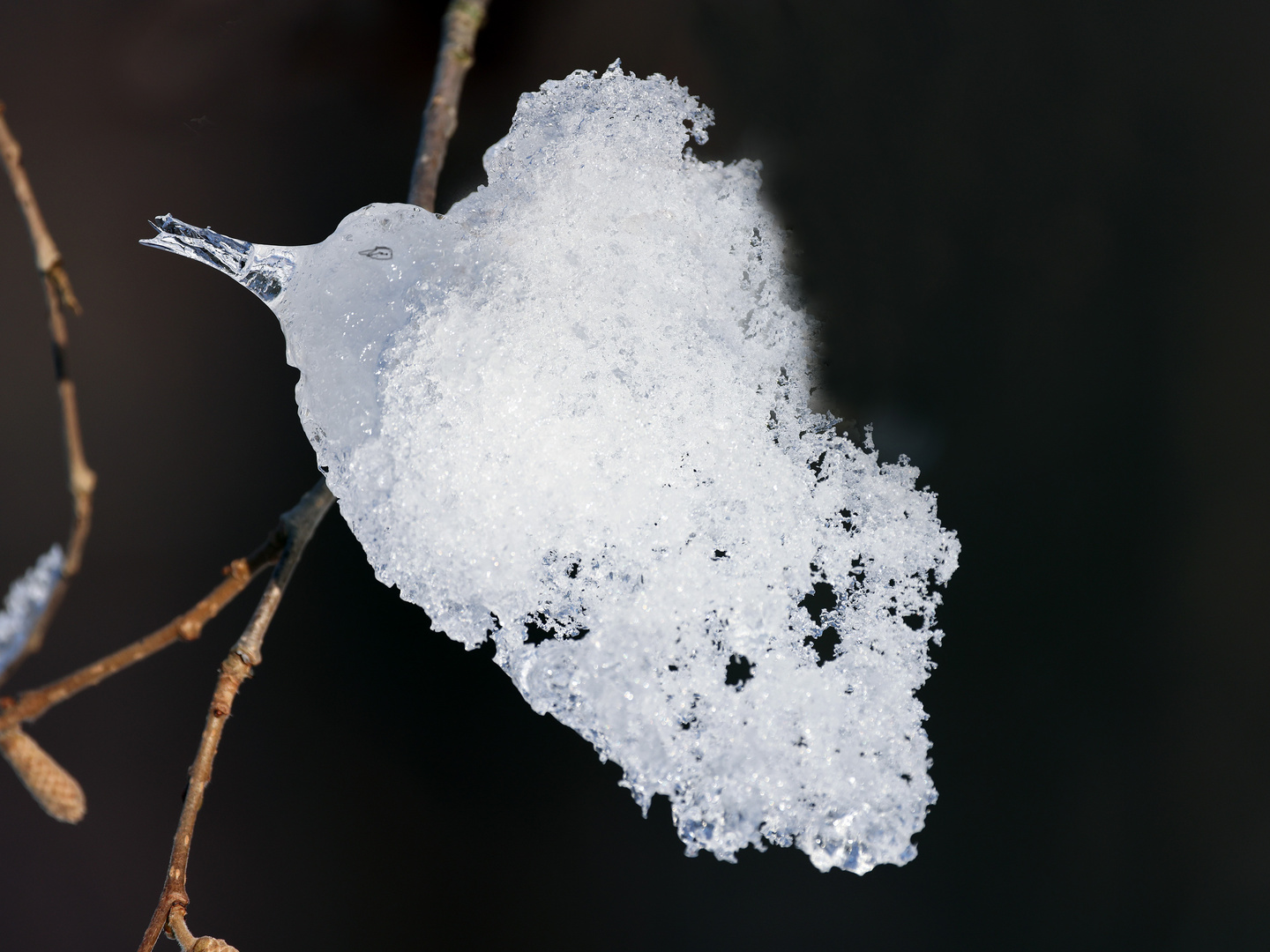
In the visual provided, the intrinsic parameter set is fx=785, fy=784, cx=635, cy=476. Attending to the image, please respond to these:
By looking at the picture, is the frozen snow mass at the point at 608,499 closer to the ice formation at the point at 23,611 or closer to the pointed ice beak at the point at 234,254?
the pointed ice beak at the point at 234,254

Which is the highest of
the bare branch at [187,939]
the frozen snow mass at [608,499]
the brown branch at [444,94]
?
the brown branch at [444,94]

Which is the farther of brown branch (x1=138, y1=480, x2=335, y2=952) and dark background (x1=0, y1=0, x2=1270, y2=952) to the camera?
dark background (x1=0, y1=0, x2=1270, y2=952)

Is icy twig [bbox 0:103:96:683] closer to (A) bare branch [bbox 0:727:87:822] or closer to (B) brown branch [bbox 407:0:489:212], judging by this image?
(A) bare branch [bbox 0:727:87:822]

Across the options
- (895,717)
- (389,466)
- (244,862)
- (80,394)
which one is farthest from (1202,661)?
(80,394)

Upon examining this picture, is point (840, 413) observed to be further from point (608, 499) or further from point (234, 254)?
point (234, 254)

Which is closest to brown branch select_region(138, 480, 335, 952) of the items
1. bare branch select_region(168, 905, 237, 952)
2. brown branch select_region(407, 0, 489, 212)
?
bare branch select_region(168, 905, 237, 952)

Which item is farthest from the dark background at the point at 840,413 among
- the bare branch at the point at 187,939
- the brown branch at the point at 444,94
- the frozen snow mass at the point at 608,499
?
the bare branch at the point at 187,939
